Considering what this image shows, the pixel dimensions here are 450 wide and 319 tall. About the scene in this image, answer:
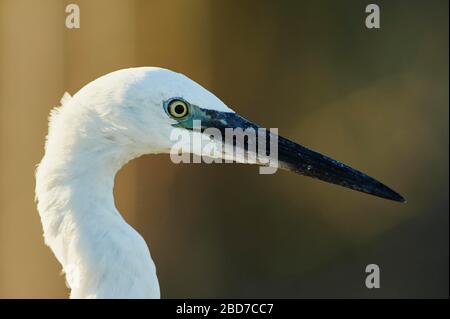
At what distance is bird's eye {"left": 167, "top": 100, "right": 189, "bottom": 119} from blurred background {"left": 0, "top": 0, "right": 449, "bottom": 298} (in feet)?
8.84

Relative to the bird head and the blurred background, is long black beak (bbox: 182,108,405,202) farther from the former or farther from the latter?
the blurred background

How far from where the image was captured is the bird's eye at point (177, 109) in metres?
1.71

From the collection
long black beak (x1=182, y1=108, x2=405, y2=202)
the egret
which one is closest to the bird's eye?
the egret

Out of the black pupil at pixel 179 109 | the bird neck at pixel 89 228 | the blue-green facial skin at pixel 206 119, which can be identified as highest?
the black pupil at pixel 179 109

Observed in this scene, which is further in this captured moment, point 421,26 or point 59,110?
point 421,26

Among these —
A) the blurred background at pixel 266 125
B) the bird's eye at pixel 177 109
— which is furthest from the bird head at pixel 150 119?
the blurred background at pixel 266 125

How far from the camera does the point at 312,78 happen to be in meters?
4.81

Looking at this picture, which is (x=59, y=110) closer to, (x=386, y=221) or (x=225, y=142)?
(x=225, y=142)

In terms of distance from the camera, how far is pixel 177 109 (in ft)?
5.65

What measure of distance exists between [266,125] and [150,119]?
291cm

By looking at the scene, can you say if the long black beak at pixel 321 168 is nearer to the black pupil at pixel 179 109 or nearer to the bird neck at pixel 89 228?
the black pupil at pixel 179 109

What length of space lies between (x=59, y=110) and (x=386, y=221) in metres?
3.57

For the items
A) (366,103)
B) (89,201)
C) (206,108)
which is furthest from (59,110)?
(366,103)

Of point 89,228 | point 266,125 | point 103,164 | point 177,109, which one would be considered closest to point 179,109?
point 177,109
